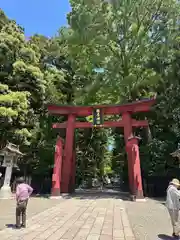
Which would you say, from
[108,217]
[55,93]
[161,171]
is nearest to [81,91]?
[55,93]

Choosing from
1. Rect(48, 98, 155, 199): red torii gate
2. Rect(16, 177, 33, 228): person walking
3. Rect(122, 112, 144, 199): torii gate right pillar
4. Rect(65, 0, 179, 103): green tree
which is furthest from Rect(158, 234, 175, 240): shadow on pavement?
Rect(65, 0, 179, 103): green tree

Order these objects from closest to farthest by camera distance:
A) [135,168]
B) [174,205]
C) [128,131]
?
[174,205], [135,168], [128,131]

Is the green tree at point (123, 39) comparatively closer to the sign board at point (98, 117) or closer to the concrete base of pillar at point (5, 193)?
the sign board at point (98, 117)

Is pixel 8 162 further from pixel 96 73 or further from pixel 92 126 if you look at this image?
pixel 96 73

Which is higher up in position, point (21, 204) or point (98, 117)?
point (98, 117)

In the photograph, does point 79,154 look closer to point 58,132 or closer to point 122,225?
point 58,132

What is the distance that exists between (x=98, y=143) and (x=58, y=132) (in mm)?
7057

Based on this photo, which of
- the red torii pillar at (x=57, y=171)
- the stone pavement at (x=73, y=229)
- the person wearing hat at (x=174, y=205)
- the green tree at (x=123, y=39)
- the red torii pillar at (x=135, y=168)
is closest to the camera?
the stone pavement at (x=73, y=229)

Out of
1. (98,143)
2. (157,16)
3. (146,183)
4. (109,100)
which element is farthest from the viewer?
(98,143)

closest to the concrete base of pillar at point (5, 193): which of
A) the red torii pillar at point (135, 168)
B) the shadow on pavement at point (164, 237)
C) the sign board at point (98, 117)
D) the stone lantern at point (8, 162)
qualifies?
the stone lantern at point (8, 162)

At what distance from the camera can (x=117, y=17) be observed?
2120cm

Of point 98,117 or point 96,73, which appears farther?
point 96,73

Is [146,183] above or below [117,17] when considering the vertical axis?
below

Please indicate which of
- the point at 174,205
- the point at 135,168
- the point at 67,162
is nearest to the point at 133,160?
the point at 135,168
